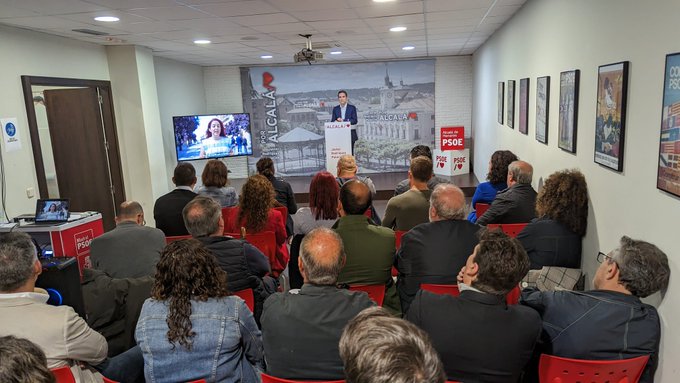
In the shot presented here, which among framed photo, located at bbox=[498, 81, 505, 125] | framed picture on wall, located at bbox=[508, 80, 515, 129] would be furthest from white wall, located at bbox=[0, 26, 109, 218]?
framed photo, located at bbox=[498, 81, 505, 125]

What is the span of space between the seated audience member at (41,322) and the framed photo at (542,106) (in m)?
3.83

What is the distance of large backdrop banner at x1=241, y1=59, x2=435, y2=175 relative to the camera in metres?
10.7

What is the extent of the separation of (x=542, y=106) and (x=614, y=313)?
290 centimetres

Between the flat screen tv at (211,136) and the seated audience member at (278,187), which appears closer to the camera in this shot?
the seated audience member at (278,187)

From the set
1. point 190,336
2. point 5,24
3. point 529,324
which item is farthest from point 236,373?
point 5,24

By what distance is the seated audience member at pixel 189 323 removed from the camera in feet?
6.18

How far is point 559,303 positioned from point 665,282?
51cm

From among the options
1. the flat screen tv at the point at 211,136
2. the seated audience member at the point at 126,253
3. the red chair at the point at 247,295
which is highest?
the flat screen tv at the point at 211,136

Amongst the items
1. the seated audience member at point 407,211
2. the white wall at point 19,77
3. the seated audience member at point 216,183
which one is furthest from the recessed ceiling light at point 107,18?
the seated audience member at point 407,211

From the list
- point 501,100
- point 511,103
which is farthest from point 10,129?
point 501,100

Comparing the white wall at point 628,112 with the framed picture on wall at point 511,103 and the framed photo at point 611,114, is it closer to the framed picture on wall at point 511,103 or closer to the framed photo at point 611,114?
the framed photo at point 611,114

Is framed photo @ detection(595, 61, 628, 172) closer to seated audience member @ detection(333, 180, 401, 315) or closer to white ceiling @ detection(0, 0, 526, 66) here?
seated audience member @ detection(333, 180, 401, 315)

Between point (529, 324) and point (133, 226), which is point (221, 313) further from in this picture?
point (133, 226)

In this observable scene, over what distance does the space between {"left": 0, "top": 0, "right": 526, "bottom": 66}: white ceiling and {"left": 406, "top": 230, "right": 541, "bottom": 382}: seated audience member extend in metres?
3.31
